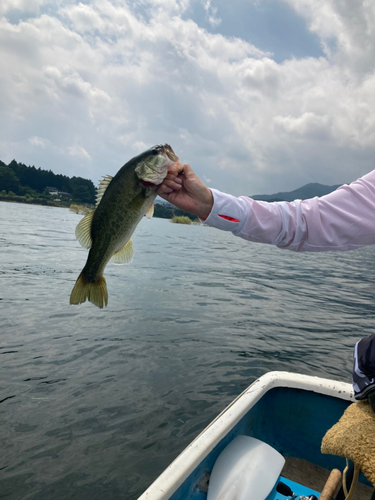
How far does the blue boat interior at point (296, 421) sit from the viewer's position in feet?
11.3

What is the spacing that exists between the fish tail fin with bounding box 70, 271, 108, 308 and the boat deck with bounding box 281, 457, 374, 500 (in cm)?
258

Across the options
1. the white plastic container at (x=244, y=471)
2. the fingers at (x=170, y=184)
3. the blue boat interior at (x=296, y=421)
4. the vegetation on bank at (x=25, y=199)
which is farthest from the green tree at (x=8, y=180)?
the white plastic container at (x=244, y=471)

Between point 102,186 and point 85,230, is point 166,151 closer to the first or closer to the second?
point 102,186

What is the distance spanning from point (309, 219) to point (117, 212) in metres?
1.33

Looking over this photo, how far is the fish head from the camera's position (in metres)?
2.28

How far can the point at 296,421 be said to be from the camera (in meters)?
3.64

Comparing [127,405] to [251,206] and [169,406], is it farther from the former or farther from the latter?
[251,206]

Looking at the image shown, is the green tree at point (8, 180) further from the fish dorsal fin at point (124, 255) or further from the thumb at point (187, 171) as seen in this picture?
the thumb at point (187, 171)

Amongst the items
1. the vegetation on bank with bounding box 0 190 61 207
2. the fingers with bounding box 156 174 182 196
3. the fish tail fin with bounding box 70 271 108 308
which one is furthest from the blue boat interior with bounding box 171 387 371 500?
the vegetation on bank with bounding box 0 190 61 207

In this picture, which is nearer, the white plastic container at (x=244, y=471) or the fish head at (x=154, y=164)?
the fish head at (x=154, y=164)

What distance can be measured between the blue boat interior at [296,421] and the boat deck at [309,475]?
0.05 m

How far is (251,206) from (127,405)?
433 cm

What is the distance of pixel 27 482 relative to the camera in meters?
3.80

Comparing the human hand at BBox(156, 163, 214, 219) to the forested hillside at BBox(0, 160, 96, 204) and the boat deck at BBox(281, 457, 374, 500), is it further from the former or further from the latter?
the forested hillside at BBox(0, 160, 96, 204)
